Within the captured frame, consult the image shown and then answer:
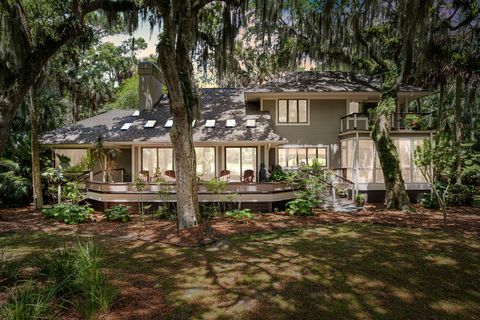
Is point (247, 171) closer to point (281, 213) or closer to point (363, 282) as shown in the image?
point (281, 213)

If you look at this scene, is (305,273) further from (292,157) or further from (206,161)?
(292,157)

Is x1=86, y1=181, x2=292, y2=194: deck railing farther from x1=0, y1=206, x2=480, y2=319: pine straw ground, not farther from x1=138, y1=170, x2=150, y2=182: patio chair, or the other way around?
x1=138, y1=170, x2=150, y2=182: patio chair

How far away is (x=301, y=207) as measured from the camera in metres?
13.0

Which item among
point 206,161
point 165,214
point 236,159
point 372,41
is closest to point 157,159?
point 206,161

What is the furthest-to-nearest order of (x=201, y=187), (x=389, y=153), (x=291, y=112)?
(x=291, y=112), (x=389, y=153), (x=201, y=187)

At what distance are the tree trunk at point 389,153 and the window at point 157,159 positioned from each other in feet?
33.8

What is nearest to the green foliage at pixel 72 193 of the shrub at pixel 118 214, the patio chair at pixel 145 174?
the shrub at pixel 118 214

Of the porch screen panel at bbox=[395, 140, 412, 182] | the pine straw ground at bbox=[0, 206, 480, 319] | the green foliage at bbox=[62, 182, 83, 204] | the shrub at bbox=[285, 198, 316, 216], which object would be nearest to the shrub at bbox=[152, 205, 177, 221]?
the pine straw ground at bbox=[0, 206, 480, 319]

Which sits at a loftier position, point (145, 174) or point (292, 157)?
point (292, 157)

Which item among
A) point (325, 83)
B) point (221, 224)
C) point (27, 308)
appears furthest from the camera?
point (325, 83)

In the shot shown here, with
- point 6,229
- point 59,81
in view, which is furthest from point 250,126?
point 59,81

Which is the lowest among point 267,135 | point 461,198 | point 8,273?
point 461,198

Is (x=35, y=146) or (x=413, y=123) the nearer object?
(x=35, y=146)

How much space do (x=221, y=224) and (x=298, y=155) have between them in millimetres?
8807
